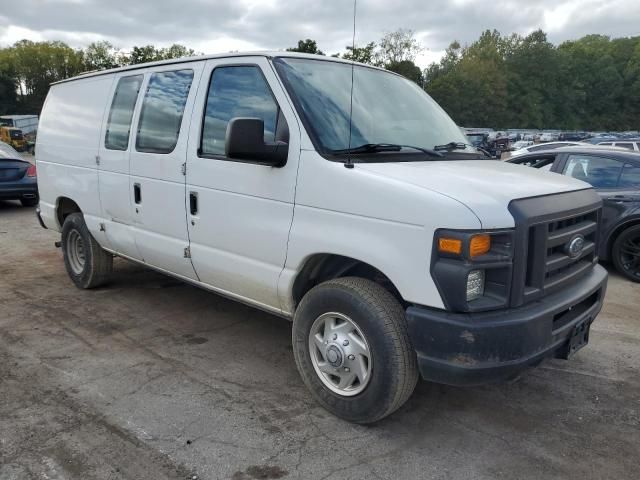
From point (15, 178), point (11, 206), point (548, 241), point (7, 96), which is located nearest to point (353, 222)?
point (548, 241)

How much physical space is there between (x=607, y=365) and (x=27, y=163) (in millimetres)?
10876

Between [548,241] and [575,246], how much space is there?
0.38 metres

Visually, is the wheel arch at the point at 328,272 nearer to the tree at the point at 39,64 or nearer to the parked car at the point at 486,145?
the parked car at the point at 486,145

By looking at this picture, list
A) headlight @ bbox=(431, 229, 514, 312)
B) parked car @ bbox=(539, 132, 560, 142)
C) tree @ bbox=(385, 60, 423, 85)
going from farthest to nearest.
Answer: parked car @ bbox=(539, 132, 560, 142) → tree @ bbox=(385, 60, 423, 85) → headlight @ bbox=(431, 229, 514, 312)

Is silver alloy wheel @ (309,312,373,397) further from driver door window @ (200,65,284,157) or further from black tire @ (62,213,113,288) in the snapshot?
black tire @ (62,213,113,288)

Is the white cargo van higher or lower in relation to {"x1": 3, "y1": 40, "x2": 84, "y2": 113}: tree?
lower

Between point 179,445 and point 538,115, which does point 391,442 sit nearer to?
point 179,445

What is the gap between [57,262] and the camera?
7090mm

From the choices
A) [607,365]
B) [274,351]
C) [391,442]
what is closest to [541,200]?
[391,442]

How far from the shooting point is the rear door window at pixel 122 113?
15.5 feet

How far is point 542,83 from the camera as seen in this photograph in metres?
96.5

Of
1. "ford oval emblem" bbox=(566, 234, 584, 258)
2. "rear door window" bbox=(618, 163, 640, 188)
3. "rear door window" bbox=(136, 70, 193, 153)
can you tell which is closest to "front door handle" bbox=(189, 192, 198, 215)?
"rear door window" bbox=(136, 70, 193, 153)

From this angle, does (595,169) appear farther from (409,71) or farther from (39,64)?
(39,64)

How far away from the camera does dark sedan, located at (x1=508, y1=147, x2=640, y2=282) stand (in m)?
6.64
